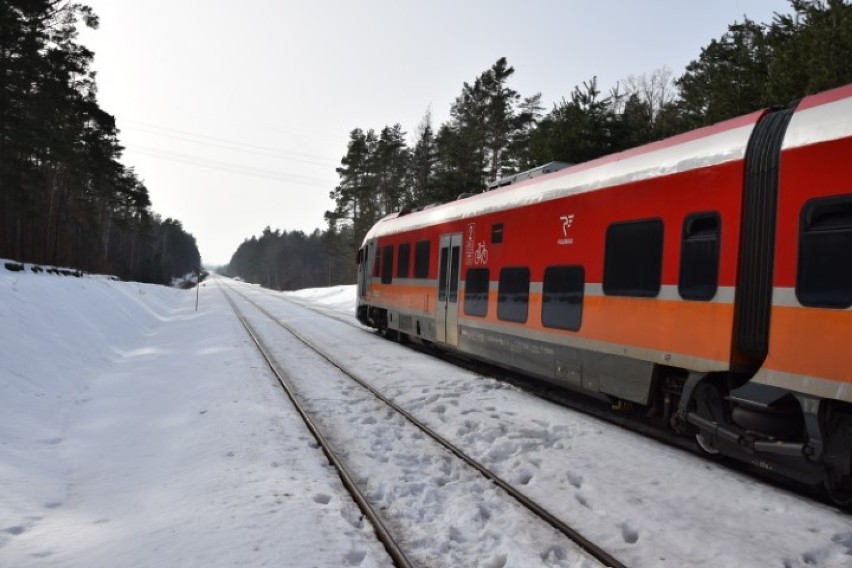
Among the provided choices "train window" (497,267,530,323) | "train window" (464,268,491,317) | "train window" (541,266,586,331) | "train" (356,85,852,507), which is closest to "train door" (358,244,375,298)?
"train window" (464,268,491,317)

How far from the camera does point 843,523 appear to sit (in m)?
4.27

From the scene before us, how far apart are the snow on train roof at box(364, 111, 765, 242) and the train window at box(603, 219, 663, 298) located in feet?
2.11

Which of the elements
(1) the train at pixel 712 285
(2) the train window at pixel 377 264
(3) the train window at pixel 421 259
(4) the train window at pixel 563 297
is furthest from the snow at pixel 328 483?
(2) the train window at pixel 377 264

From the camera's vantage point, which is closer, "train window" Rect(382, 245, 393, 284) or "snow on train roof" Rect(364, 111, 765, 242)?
"snow on train roof" Rect(364, 111, 765, 242)

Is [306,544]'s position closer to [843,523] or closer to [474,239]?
[843,523]

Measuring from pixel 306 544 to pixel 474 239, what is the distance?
7.83m

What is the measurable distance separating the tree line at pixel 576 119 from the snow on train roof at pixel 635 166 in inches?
339

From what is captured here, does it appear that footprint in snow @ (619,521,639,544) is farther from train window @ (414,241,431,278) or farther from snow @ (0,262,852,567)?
train window @ (414,241,431,278)

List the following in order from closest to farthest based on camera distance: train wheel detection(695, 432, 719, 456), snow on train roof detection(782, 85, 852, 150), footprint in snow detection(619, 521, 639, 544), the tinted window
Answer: footprint in snow detection(619, 521, 639, 544) < snow on train roof detection(782, 85, 852, 150) < train wheel detection(695, 432, 719, 456) < the tinted window

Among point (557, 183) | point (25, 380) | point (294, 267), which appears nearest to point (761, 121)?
point (557, 183)

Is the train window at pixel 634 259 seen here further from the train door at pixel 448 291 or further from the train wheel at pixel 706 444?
the train door at pixel 448 291

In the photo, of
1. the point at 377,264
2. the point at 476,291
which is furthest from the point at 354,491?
the point at 377,264

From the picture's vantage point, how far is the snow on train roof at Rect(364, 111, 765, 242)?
5.59 metres

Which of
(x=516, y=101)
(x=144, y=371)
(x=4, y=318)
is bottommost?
(x=144, y=371)
